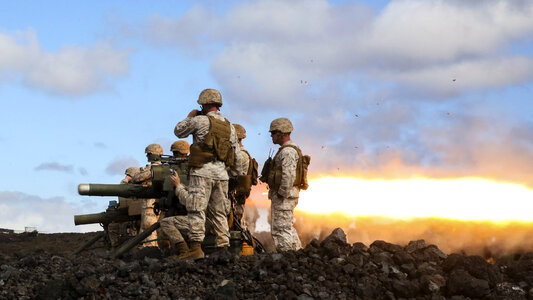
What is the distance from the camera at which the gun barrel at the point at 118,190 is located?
534 inches

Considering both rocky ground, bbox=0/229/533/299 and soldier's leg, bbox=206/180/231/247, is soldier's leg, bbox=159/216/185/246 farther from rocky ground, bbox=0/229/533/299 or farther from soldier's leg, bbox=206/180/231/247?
rocky ground, bbox=0/229/533/299

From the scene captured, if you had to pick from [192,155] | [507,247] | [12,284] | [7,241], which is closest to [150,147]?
[192,155]

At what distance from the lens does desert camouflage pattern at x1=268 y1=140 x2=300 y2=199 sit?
1307 centimetres

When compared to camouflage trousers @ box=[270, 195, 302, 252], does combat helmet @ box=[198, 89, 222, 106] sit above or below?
above

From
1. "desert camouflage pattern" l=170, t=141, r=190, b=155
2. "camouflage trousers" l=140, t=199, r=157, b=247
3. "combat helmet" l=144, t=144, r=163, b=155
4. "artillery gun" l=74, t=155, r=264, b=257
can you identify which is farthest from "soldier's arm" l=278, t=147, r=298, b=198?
"combat helmet" l=144, t=144, r=163, b=155

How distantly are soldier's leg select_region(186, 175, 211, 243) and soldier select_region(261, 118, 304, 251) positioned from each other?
2059mm

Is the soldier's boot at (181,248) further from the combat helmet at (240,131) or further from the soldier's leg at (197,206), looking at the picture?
the combat helmet at (240,131)

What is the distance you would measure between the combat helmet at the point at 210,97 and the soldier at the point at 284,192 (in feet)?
6.52

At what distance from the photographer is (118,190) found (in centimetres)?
1396

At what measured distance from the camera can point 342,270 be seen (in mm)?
10203

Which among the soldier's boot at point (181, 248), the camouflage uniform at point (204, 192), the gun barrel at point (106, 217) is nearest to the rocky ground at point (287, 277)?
the soldier's boot at point (181, 248)

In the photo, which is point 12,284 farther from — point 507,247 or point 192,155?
point 507,247

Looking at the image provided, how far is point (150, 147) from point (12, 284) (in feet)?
26.7

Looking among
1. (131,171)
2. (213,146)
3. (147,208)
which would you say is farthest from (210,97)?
(131,171)
